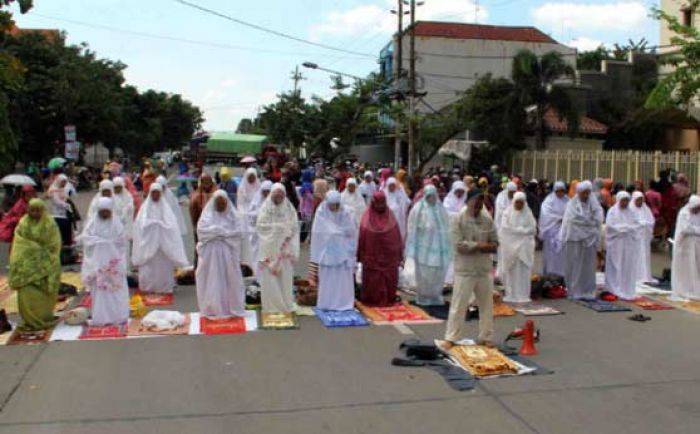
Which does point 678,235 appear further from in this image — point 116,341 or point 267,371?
point 116,341

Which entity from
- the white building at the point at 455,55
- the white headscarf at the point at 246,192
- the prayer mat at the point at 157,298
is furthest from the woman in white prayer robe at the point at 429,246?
the white building at the point at 455,55

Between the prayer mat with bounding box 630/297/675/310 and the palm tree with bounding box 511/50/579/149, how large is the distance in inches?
701

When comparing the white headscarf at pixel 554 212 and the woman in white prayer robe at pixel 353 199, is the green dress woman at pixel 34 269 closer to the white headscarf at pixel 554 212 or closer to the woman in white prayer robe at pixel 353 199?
Answer: the woman in white prayer robe at pixel 353 199

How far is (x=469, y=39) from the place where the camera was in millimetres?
47906

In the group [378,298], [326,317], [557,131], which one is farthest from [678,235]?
[557,131]

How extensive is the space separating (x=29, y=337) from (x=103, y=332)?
765 mm

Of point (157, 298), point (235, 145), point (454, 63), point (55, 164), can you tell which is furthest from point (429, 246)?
point (235, 145)

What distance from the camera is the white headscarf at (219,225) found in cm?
967

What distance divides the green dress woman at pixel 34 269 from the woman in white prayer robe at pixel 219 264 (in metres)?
1.73

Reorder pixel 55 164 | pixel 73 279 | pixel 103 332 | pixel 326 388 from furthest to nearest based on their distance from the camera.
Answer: pixel 55 164, pixel 73 279, pixel 103 332, pixel 326 388

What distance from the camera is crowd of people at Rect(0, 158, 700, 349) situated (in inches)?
339

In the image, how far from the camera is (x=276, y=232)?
32.0ft

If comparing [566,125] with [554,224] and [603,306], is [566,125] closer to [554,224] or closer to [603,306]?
[554,224]

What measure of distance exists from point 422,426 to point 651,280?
8.29m
